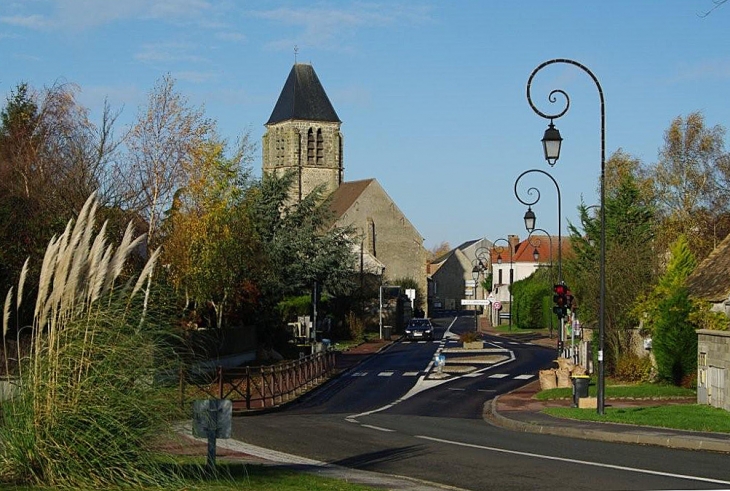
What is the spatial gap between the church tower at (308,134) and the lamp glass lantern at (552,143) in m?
88.7

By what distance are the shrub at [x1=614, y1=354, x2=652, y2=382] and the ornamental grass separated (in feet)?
86.3

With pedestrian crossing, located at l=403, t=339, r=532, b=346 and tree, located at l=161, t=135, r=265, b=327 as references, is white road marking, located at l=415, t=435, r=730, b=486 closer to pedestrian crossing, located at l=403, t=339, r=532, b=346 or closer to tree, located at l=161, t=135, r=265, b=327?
tree, located at l=161, t=135, r=265, b=327

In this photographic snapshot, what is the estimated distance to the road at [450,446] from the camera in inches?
590

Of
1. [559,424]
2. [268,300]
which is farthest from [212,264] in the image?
[559,424]

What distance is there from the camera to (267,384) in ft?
103

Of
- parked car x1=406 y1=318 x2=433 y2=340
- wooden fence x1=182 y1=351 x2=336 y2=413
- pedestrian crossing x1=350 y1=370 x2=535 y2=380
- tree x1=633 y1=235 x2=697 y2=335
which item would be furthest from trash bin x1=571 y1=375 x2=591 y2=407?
parked car x1=406 y1=318 x2=433 y2=340

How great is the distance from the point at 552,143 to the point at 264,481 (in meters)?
14.3

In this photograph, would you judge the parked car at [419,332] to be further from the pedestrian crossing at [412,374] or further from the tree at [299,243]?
the pedestrian crossing at [412,374]

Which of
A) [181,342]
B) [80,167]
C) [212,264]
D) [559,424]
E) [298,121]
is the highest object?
[298,121]

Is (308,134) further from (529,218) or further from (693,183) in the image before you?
(529,218)

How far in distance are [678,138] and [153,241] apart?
38253mm

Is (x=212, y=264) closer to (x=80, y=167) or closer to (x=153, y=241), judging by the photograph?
(x=153, y=241)

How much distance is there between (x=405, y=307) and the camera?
8562cm

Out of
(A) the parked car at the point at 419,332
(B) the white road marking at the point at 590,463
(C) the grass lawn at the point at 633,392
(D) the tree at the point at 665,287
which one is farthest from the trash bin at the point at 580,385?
(A) the parked car at the point at 419,332
